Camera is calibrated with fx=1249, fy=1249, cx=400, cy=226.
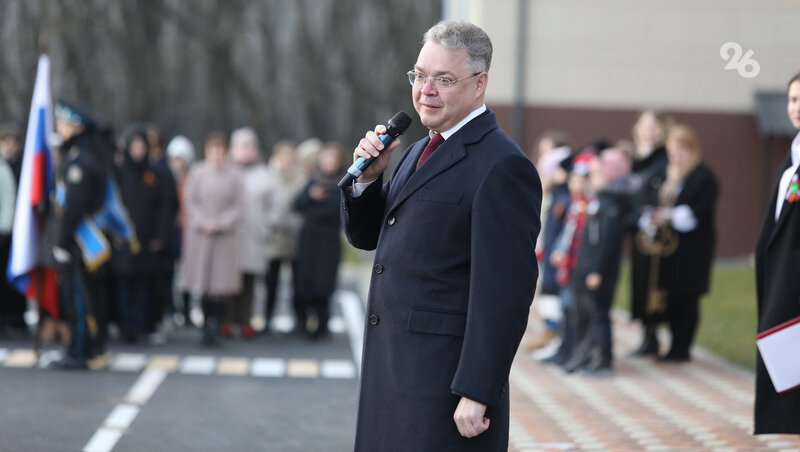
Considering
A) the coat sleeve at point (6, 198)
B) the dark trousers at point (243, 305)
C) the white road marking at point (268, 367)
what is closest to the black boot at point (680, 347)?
the white road marking at point (268, 367)

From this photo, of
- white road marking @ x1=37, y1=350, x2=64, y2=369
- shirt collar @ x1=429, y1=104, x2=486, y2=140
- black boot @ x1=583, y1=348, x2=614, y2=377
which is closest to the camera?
shirt collar @ x1=429, y1=104, x2=486, y2=140

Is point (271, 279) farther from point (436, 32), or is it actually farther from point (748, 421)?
point (436, 32)

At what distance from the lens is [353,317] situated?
14883mm

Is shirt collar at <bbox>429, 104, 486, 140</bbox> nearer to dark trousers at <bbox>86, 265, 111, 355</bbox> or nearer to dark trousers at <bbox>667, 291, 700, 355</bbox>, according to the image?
dark trousers at <bbox>86, 265, 111, 355</bbox>

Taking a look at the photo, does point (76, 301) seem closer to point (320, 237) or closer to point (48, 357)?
point (48, 357)

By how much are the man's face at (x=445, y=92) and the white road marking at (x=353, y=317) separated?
7039 mm

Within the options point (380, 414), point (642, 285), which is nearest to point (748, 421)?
point (642, 285)

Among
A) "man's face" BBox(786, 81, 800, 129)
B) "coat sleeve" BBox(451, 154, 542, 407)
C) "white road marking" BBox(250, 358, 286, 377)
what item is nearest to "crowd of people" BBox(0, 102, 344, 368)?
"white road marking" BBox(250, 358, 286, 377)

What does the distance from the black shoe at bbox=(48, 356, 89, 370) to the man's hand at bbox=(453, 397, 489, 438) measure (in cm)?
695

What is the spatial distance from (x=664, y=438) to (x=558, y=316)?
374 cm

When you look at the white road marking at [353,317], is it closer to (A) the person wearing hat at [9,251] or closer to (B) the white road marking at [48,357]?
(B) the white road marking at [48,357]

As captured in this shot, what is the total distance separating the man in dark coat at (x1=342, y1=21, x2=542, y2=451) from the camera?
3.86 m

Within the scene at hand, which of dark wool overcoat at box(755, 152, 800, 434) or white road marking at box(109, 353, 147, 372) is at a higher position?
dark wool overcoat at box(755, 152, 800, 434)

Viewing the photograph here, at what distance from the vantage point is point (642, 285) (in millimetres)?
11445
